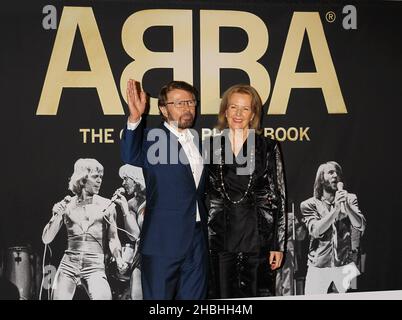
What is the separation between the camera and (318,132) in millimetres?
3975

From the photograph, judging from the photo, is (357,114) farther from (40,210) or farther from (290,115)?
(40,210)

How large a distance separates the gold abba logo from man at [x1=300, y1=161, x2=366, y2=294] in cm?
55

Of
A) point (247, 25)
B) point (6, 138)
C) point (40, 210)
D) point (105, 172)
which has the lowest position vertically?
point (40, 210)

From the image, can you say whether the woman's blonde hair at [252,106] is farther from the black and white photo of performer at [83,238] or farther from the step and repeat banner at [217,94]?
the black and white photo of performer at [83,238]

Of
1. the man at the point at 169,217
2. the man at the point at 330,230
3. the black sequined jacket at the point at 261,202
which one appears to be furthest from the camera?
the man at the point at 330,230

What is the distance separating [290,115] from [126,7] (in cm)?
143

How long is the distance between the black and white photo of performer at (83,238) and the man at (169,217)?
63 cm

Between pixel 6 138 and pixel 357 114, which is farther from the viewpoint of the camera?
pixel 357 114

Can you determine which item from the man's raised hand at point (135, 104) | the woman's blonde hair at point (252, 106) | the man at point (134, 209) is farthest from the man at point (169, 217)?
the man at point (134, 209)

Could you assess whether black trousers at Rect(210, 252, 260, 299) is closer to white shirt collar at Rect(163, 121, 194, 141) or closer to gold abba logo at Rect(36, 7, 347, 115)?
white shirt collar at Rect(163, 121, 194, 141)

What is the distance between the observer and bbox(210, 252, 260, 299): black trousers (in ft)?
10.8

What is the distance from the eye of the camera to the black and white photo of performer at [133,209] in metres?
3.84

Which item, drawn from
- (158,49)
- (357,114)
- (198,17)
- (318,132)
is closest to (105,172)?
(158,49)

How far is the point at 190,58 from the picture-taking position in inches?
153
